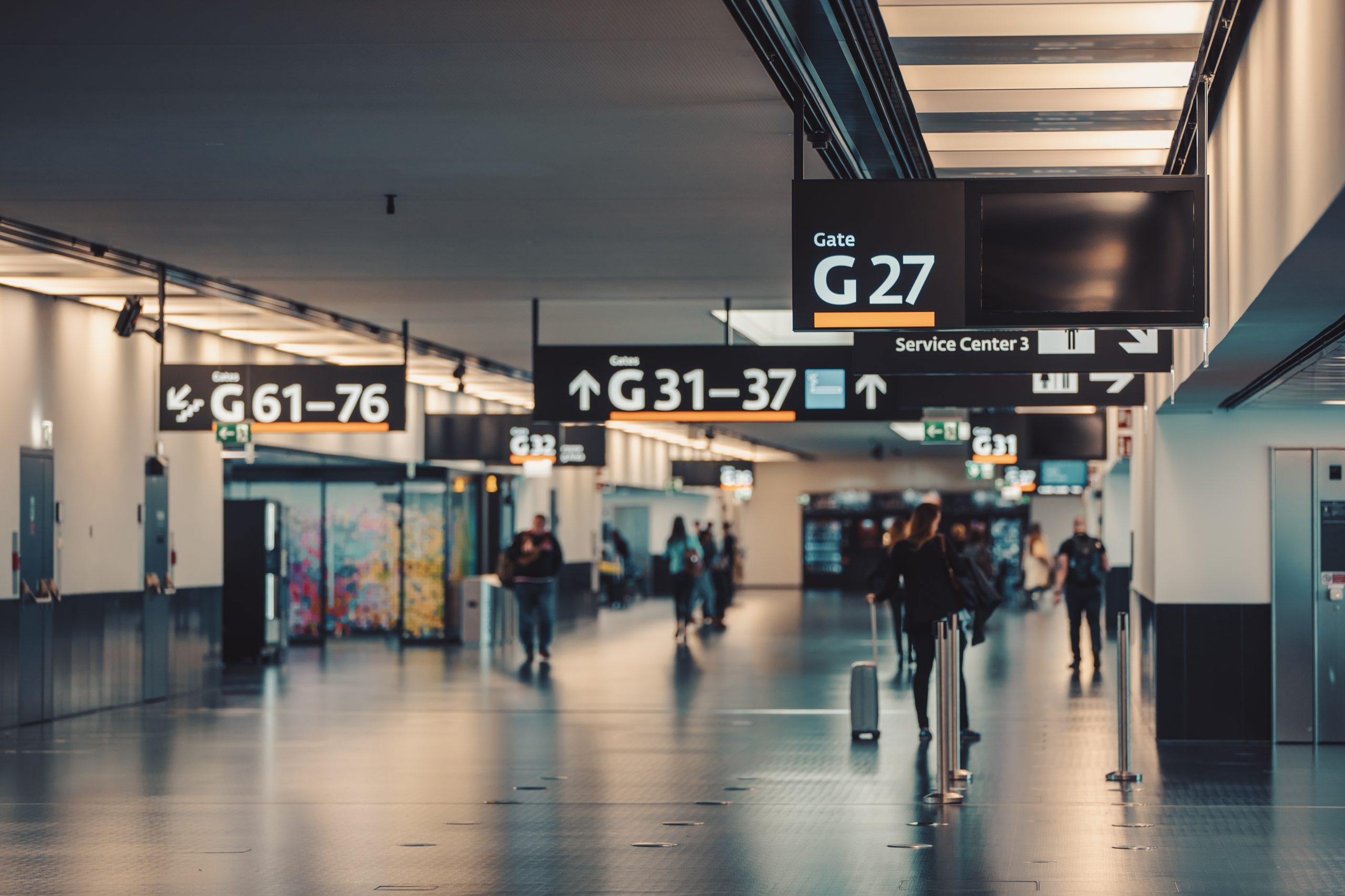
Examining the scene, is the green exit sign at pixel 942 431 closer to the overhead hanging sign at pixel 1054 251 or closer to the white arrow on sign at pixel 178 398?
the white arrow on sign at pixel 178 398

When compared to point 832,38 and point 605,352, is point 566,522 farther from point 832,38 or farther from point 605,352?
point 832,38

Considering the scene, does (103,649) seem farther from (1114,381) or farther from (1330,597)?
(1330,597)

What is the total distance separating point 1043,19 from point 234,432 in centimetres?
945

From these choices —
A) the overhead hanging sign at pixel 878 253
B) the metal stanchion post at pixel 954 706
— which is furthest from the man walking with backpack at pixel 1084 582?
the overhead hanging sign at pixel 878 253

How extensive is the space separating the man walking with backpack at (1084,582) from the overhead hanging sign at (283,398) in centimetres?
679

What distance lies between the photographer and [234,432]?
13680 mm

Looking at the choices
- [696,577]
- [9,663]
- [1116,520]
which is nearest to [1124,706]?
[9,663]

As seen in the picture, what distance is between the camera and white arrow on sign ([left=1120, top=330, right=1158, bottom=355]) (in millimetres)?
8625

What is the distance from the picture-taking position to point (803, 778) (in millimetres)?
9555

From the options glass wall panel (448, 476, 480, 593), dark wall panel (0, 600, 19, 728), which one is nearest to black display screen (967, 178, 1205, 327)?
dark wall panel (0, 600, 19, 728)

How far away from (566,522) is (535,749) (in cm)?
1723

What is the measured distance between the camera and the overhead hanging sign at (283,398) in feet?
44.3

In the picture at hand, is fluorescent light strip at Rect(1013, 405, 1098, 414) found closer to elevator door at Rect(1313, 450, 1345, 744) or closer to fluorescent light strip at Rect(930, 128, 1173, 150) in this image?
elevator door at Rect(1313, 450, 1345, 744)

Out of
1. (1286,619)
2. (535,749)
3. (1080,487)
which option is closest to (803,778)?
(535,749)
